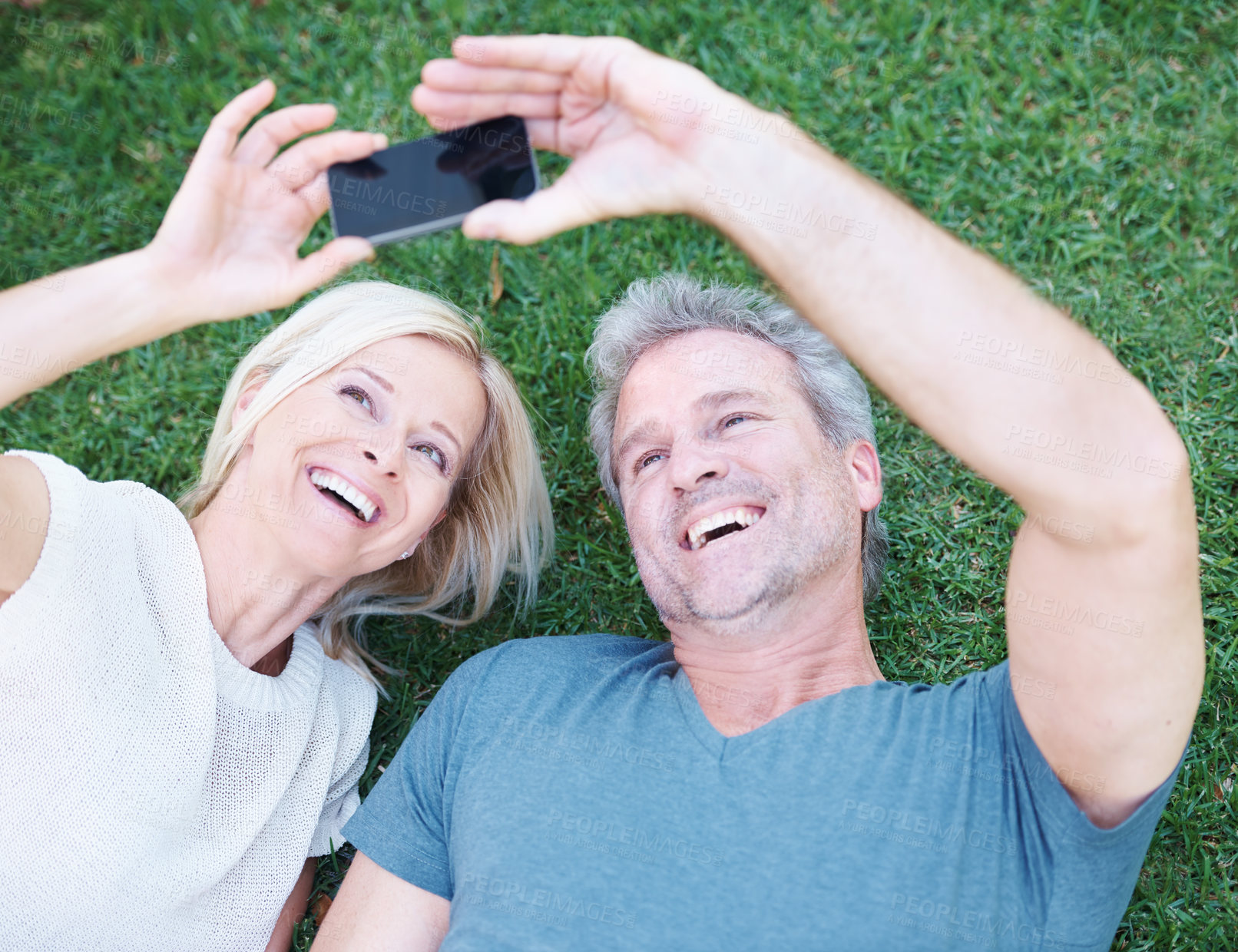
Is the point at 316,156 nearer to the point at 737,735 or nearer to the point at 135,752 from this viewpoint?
the point at 135,752

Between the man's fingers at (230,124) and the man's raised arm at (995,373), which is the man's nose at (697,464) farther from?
the man's fingers at (230,124)

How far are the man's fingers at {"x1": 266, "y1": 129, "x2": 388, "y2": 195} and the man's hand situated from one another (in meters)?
0.33

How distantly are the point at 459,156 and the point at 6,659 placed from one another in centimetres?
190

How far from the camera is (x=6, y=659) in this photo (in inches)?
104

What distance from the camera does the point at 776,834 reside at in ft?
8.05

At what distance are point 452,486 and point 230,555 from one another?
764mm

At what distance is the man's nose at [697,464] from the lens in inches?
112

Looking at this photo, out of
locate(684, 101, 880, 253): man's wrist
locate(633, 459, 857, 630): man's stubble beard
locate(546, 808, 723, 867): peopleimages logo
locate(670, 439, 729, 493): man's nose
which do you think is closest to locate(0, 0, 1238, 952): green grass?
locate(633, 459, 857, 630): man's stubble beard

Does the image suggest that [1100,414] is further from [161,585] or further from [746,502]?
[161,585]

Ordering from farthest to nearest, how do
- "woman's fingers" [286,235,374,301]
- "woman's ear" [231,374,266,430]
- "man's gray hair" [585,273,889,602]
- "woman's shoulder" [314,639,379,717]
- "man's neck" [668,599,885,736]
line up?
"woman's shoulder" [314,639,379,717], "woman's ear" [231,374,266,430], "man's gray hair" [585,273,889,602], "man's neck" [668,599,885,736], "woman's fingers" [286,235,374,301]

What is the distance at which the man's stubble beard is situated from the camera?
2.76 metres

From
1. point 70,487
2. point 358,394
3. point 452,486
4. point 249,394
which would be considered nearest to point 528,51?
point 358,394

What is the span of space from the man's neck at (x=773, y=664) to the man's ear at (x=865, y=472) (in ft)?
1.21

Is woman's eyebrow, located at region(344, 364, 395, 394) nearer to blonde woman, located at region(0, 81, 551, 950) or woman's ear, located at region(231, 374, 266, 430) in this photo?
blonde woman, located at region(0, 81, 551, 950)
